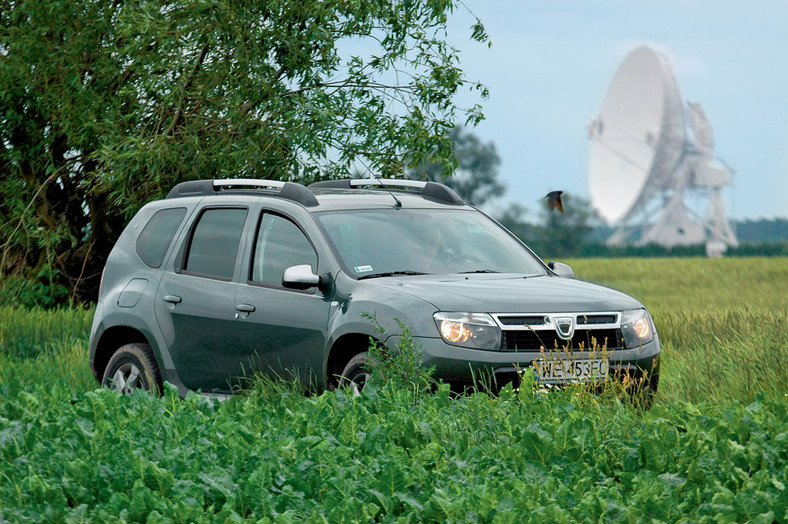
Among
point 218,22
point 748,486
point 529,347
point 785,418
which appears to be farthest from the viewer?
point 218,22

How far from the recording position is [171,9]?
56.2ft

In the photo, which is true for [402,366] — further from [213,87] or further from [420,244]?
[213,87]

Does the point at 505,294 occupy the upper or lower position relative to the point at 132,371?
upper

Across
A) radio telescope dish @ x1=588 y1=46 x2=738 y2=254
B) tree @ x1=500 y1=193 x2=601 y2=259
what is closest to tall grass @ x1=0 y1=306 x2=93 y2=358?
radio telescope dish @ x1=588 y1=46 x2=738 y2=254

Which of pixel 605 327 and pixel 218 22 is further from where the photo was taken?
pixel 218 22

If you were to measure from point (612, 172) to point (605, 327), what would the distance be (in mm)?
57666

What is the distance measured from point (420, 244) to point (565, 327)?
1516 millimetres

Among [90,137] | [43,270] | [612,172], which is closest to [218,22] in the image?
[90,137]

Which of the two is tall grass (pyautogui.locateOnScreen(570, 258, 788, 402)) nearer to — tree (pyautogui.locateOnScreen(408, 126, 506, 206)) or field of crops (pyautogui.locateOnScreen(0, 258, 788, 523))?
field of crops (pyautogui.locateOnScreen(0, 258, 788, 523))

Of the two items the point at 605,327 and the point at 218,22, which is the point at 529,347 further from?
the point at 218,22

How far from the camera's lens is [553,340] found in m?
7.36

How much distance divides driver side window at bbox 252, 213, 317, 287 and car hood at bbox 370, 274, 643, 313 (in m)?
0.77

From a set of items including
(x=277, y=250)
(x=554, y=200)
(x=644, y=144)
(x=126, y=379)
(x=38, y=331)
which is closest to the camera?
(x=277, y=250)

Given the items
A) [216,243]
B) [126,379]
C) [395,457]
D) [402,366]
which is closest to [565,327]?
[402,366]
